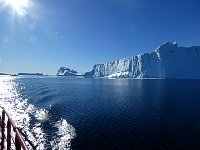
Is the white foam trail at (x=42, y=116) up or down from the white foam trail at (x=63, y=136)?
up

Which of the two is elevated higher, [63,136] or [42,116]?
[42,116]

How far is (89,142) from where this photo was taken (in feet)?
122

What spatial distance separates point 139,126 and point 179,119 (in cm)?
1195

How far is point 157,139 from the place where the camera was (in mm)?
38625

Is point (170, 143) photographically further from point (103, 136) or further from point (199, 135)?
point (103, 136)

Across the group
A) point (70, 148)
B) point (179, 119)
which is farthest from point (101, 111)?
point (70, 148)

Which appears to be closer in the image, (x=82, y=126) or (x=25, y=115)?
(x=82, y=126)

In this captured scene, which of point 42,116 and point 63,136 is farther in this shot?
point 42,116

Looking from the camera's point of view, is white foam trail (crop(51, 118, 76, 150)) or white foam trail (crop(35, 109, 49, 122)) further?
white foam trail (crop(35, 109, 49, 122))

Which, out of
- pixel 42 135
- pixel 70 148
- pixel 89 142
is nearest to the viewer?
pixel 70 148

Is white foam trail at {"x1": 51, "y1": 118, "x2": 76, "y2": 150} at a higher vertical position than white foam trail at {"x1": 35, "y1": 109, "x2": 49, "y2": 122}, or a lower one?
lower

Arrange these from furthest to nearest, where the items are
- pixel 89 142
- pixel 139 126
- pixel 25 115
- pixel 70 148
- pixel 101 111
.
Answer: pixel 101 111 → pixel 25 115 → pixel 139 126 → pixel 89 142 → pixel 70 148

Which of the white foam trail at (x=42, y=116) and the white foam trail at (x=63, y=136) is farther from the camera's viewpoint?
the white foam trail at (x=42, y=116)

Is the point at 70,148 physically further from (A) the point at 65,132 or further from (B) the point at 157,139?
(B) the point at 157,139
